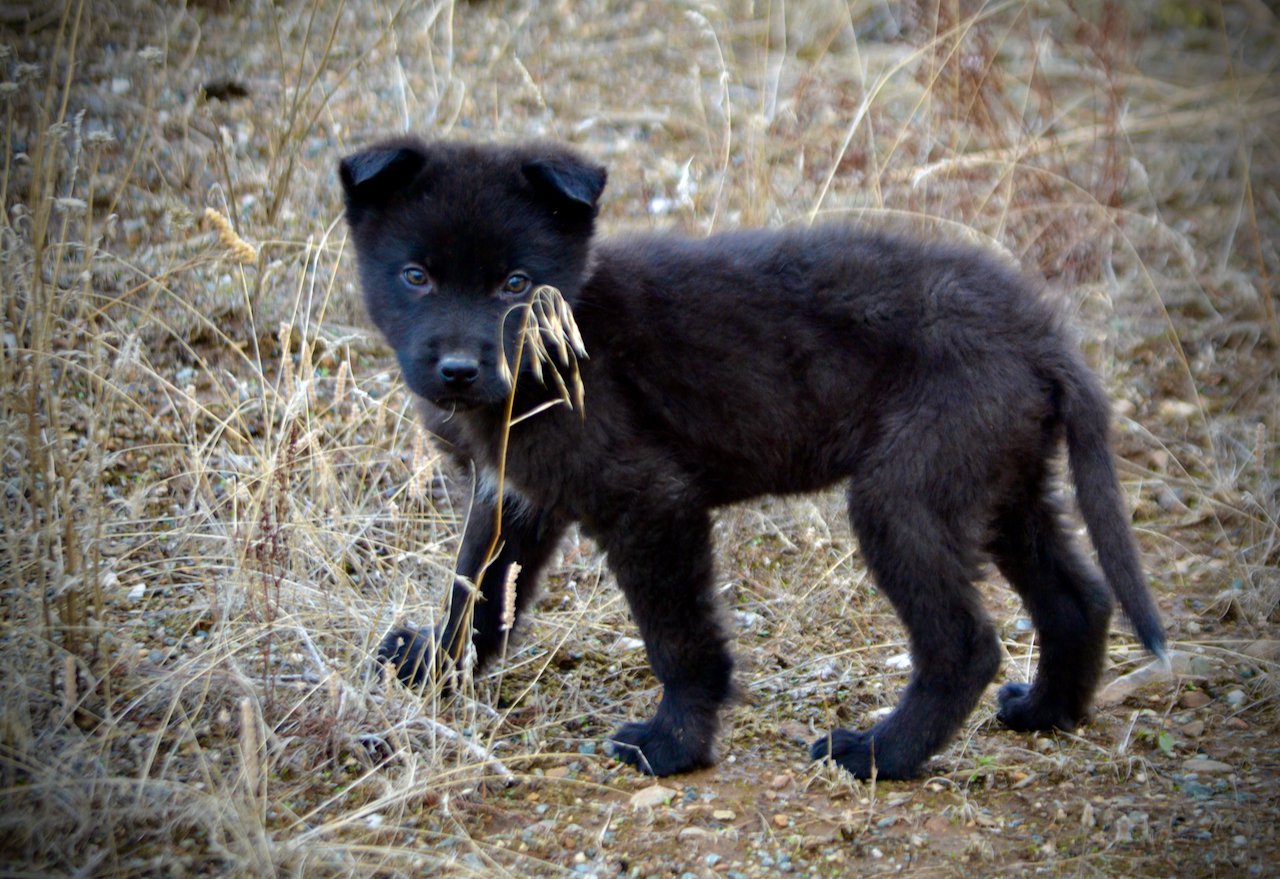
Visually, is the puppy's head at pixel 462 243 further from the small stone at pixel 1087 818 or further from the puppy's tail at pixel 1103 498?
the small stone at pixel 1087 818

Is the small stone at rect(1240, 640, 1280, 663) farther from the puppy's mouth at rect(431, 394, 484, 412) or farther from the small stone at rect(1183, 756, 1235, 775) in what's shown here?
the puppy's mouth at rect(431, 394, 484, 412)

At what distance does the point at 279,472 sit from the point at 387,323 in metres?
0.55

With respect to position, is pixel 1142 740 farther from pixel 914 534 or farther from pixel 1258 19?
pixel 1258 19

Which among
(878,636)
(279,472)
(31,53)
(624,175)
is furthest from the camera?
(624,175)

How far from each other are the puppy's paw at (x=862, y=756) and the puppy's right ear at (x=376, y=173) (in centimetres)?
199

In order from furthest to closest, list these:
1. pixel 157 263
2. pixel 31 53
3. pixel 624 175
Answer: pixel 624 175 < pixel 31 53 < pixel 157 263

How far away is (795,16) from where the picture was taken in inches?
335

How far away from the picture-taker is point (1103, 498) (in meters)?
3.39

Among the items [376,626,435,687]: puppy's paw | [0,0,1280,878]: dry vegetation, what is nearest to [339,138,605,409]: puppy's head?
[0,0,1280,878]: dry vegetation

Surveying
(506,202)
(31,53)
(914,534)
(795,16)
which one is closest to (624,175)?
(795,16)

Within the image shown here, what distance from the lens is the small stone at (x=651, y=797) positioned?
3311 mm

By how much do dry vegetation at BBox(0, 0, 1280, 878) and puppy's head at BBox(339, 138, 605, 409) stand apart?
0.35m

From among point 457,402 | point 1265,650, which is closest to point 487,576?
point 457,402

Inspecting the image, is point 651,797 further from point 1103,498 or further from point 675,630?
point 1103,498
